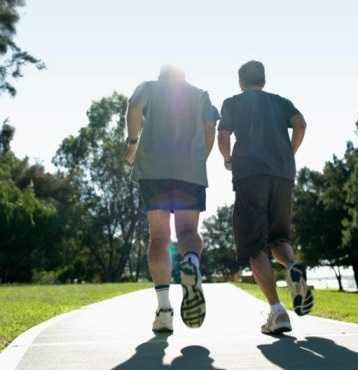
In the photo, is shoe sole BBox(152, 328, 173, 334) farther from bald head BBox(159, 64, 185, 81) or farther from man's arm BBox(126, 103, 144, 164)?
bald head BBox(159, 64, 185, 81)

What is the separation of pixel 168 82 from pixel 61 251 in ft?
169

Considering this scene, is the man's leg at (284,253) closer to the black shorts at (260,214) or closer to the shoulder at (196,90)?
the black shorts at (260,214)

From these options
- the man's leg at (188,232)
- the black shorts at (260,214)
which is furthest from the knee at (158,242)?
the black shorts at (260,214)

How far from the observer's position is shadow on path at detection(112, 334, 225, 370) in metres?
3.78

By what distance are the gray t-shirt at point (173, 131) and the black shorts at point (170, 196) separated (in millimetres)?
49

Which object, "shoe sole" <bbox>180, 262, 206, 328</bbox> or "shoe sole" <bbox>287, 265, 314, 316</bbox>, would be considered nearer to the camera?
"shoe sole" <bbox>180, 262, 206, 328</bbox>

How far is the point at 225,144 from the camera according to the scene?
6.01 m

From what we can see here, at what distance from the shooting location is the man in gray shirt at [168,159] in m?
5.46

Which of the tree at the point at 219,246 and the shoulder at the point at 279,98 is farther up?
the tree at the point at 219,246

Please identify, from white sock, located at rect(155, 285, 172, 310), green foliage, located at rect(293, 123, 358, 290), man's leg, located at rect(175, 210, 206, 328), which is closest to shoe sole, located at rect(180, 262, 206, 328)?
man's leg, located at rect(175, 210, 206, 328)

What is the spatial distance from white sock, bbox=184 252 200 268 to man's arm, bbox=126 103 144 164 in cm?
102

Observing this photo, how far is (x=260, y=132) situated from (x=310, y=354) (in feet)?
7.52

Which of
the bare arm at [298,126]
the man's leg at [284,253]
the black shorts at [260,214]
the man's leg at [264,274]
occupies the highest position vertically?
the bare arm at [298,126]

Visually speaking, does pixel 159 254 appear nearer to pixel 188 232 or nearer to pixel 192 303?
pixel 188 232
